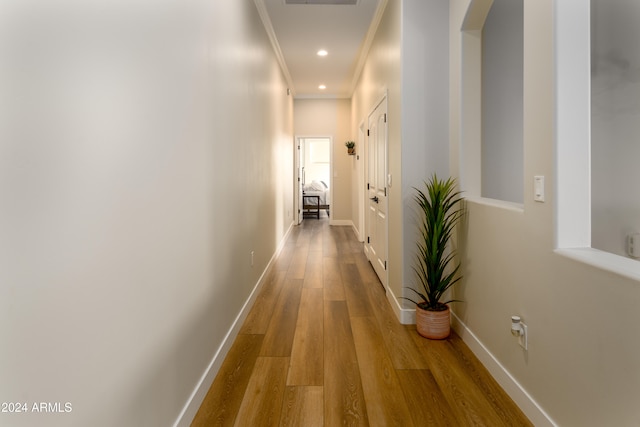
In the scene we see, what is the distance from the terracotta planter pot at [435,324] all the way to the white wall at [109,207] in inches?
52.8

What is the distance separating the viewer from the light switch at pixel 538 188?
1.63 meters

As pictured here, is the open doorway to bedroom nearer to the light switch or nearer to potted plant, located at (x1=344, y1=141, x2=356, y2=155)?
potted plant, located at (x1=344, y1=141, x2=356, y2=155)

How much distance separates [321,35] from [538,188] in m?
3.84

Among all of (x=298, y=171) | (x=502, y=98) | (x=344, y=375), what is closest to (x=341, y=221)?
(x=298, y=171)

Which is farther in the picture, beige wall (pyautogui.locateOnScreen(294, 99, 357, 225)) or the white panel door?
beige wall (pyautogui.locateOnScreen(294, 99, 357, 225))

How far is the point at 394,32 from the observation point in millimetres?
3156

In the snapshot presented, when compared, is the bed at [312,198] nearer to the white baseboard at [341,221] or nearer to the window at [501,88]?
the white baseboard at [341,221]

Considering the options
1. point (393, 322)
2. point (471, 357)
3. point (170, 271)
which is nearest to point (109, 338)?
point (170, 271)

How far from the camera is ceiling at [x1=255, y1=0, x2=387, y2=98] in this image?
394cm

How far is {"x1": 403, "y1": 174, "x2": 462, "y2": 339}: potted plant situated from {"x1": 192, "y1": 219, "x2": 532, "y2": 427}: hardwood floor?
0.11 meters

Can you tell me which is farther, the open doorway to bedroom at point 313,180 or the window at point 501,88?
the open doorway to bedroom at point 313,180

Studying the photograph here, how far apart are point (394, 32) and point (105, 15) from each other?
259 centimetres

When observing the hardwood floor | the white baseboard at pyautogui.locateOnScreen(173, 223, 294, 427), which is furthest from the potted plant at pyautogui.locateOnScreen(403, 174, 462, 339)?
the white baseboard at pyautogui.locateOnScreen(173, 223, 294, 427)

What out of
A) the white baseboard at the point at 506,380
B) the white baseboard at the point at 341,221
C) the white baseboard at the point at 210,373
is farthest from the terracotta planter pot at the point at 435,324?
the white baseboard at the point at 341,221
